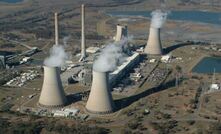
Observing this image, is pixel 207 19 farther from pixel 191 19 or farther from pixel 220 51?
pixel 220 51

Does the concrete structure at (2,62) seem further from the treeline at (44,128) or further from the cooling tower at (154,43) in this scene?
the treeline at (44,128)

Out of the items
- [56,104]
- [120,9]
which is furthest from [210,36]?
[56,104]

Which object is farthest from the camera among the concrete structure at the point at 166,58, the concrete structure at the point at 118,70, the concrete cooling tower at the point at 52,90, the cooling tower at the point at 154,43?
the cooling tower at the point at 154,43

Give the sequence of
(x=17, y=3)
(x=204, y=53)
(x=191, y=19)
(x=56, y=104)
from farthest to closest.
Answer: (x=17, y=3), (x=191, y=19), (x=204, y=53), (x=56, y=104)

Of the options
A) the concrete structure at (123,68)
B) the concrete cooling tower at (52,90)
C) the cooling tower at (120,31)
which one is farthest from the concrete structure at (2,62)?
the concrete cooling tower at (52,90)

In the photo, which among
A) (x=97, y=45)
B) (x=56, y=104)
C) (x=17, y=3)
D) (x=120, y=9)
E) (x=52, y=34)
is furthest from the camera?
(x=17, y=3)

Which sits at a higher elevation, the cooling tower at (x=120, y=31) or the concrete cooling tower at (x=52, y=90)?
the cooling tower at (x=120, y=31)

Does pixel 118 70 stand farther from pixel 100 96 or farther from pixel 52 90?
pixel 100 96
